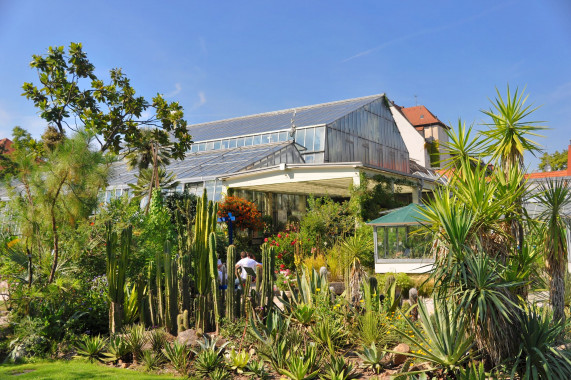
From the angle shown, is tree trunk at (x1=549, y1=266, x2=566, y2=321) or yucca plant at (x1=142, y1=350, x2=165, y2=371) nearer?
tree trunk at (x1=549, y1=266, x2=566, y2=321)

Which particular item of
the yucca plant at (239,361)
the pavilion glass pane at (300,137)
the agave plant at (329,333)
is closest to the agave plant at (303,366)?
the agave plant at (329,333)

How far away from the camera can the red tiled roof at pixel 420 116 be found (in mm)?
50022

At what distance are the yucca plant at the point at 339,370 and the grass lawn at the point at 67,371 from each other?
2219mm

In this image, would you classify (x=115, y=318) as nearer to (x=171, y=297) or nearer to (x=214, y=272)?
(x=171, y=297)

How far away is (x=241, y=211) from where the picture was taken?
17625 mm

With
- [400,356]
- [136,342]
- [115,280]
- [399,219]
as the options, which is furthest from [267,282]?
[399,219]

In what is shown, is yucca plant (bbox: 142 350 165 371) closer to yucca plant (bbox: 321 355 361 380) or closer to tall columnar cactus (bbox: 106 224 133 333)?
tall columnar cactus (bbox: 106 224 133 333)

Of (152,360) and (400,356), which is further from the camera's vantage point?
(152,360)

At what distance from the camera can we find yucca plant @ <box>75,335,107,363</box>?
7.96 m

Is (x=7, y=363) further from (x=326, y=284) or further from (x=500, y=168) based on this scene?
(x=500, y=168)

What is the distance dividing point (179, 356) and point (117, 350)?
1282mm

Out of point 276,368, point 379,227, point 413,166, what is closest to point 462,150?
point 276,368

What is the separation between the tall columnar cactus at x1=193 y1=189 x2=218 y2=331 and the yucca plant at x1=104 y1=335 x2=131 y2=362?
1348 millimetres

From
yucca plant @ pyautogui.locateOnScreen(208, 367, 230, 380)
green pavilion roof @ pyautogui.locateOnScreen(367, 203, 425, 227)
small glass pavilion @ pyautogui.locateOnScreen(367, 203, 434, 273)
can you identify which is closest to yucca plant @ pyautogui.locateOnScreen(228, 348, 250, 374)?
yucca plant @ pyautogui.locateOnScreen(208, 367, 230, 380)
